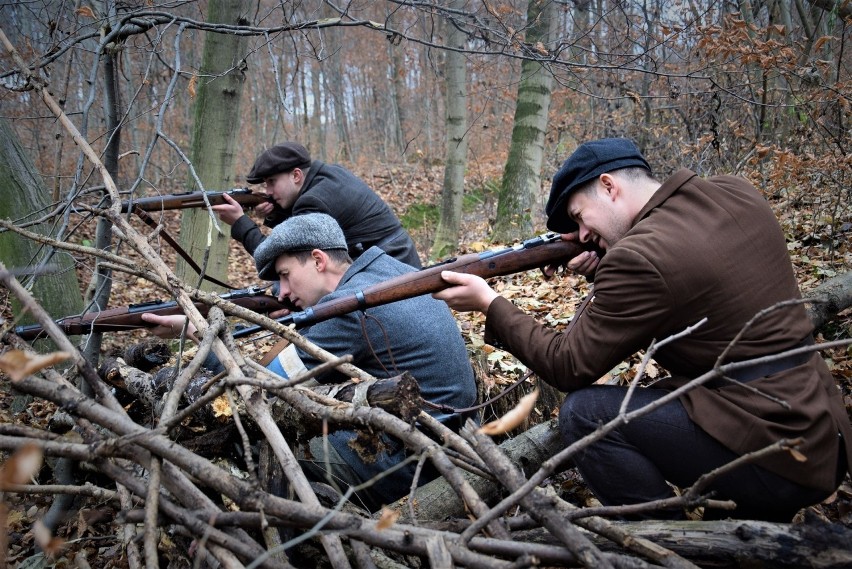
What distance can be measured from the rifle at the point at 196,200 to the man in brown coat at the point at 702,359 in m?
3.63

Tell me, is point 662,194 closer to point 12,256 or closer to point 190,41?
point 12,256

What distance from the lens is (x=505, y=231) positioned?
8.75 metres

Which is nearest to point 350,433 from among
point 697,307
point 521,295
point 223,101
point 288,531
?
point 288,531

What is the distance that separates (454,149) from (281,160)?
467cm

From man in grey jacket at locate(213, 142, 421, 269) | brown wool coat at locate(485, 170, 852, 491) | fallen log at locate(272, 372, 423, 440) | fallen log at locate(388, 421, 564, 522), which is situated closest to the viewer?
fallen log at locate(272, 372, 423, 440)

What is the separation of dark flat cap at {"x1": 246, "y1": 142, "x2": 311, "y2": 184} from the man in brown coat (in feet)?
12.3

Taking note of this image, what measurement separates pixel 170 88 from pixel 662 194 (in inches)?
100

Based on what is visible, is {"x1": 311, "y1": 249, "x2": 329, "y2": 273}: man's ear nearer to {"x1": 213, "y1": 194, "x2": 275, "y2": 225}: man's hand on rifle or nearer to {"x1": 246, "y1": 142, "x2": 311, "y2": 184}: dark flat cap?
{"x1": 246, "y1": 142, "x2": 311, "y2": 184}: dark flat cap

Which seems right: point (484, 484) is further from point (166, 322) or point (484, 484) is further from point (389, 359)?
point (166, 322)

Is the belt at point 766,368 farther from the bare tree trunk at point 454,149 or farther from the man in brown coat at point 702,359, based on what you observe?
the bare tree trunk at point 454,149

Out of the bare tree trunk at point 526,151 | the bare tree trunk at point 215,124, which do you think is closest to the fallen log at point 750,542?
the bare tree trunk at point 215,124

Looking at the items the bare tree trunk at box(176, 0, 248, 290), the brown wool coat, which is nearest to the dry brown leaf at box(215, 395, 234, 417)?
the brown wool coat

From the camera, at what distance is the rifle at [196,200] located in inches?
207

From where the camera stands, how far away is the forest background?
3598mm
